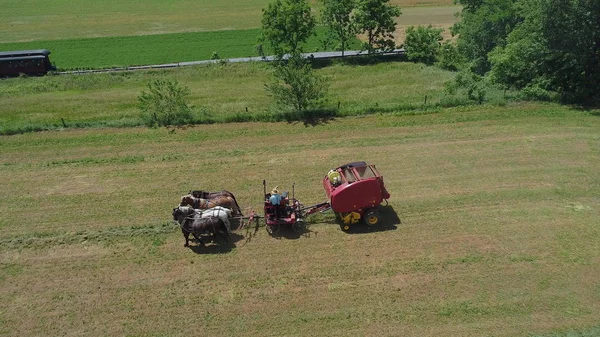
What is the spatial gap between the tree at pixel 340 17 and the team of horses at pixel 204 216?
2631 cm

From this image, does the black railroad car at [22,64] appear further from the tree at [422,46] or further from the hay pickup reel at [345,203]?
the hay pickup reel at [345,203]

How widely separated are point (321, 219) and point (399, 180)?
4254 millimetres

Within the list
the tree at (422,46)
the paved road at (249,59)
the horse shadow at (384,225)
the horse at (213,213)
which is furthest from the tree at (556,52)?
the horse at (213,213)

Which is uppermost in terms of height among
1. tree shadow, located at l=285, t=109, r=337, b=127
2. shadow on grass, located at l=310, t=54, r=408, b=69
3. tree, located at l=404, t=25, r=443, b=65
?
tree, located at l=404, t=25, r=443, b=65

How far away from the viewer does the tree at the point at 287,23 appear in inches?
1416

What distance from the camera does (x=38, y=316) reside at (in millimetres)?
13094

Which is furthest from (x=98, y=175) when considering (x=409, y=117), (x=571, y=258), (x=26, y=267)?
(x=571, y=258)

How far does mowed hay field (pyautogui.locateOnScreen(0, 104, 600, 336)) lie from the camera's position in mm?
12859

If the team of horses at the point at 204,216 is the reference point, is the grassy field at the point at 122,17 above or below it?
above

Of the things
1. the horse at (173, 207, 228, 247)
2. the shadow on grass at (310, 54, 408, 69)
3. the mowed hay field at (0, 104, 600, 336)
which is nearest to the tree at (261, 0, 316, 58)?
the shadow on grass at (310, 54, 408, 69)

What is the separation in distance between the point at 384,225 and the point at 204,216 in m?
6.29

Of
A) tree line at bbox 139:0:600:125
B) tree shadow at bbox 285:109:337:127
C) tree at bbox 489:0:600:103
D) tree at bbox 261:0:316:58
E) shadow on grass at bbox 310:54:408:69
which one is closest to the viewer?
tree at bbox 489:0:600:103

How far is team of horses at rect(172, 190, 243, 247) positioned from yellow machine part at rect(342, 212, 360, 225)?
396 cm

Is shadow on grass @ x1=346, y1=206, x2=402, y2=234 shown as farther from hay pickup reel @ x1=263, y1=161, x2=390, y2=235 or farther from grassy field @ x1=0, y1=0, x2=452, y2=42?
grassy field @ x1=0, y1=0, x2=452, y2=42
